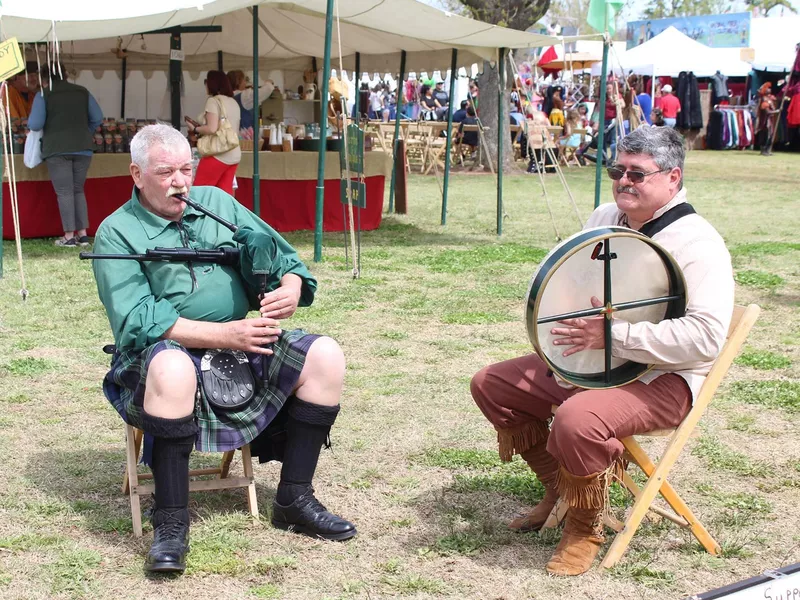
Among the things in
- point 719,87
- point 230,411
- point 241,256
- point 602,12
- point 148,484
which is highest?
point 719,87

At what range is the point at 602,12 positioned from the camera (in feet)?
35.2

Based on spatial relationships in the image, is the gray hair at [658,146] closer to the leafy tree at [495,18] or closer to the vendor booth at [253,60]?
the vendor booth at [253,60]

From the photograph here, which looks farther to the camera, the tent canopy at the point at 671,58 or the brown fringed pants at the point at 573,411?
the tent canopy at the point at 671,58

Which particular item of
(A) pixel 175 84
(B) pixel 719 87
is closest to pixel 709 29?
(B) pixel 719 87

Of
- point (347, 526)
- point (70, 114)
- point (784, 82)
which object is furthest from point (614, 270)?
point (784, 82)

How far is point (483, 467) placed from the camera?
406cm

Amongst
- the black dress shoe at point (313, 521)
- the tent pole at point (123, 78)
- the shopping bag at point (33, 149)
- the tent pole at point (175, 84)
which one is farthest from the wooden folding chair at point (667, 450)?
the tent pole at point (123, 78)

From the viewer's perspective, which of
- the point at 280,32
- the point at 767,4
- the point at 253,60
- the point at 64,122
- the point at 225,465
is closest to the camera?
the point at 225,465

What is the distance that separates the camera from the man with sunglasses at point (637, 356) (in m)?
2.95

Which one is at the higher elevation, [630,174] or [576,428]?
[630,174]

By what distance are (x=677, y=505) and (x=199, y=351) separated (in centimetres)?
163

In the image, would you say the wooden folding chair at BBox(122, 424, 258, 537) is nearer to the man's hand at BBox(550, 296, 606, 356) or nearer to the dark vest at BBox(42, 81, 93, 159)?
the man's hand at BBox(550, 296, 606, 356)

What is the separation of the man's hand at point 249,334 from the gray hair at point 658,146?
4.18 ft

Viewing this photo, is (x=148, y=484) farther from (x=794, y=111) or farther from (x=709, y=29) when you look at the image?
(x=709, y=29)
